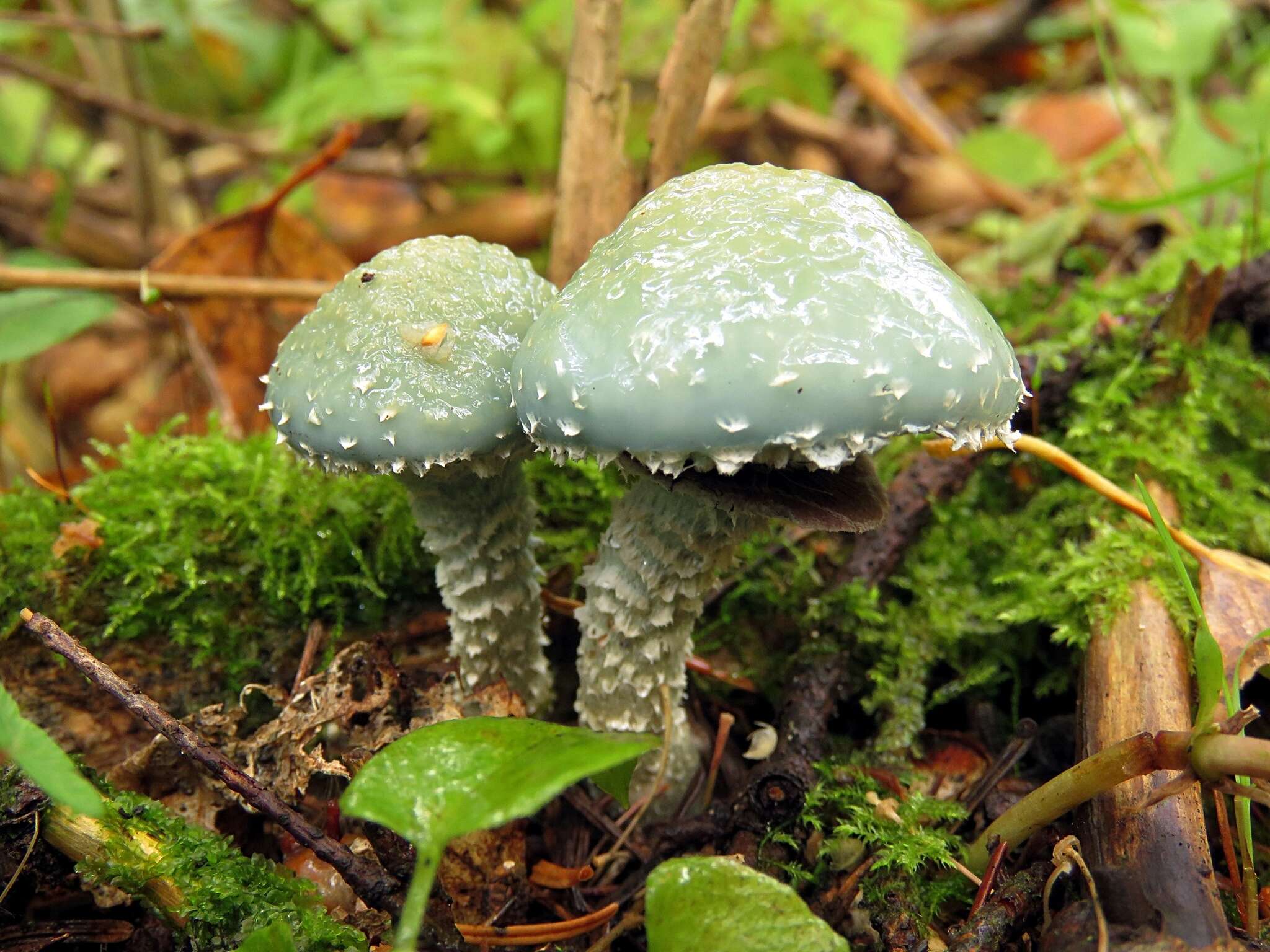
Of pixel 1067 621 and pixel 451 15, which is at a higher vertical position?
pixel 451 15

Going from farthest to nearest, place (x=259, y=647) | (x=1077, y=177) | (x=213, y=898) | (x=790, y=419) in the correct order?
1. (x=1077, y=177)
2. (x=259, y=647)
3. (x=213, y=898)
4. (x=790, y=419)

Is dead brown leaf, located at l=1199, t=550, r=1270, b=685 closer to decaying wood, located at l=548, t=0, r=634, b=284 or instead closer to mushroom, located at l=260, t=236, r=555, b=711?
mushroom, located at l=260, t=236, r=555, b=711

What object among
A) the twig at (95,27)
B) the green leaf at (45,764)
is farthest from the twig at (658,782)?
the twig at (95,27)

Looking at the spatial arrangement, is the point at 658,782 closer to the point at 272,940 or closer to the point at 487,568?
the point at 487,568

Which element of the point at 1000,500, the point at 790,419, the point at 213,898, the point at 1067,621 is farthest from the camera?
the point at 1000,500

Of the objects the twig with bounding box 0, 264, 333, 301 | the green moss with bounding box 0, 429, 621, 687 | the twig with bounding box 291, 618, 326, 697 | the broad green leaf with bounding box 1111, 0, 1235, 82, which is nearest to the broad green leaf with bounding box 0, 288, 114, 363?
the twig with bounding box 0, 264, 333, 301

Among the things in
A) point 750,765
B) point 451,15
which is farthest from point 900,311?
point 451,15

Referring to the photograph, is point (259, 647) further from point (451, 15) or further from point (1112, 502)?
point (451, 15)
